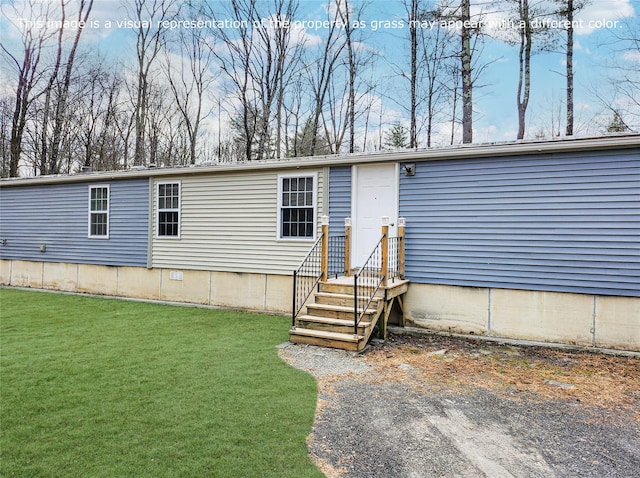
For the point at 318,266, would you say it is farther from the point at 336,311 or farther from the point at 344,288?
the point at 336,311

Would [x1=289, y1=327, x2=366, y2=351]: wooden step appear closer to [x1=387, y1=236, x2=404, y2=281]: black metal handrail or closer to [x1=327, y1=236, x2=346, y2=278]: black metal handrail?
[x1=387, y1=236, x2=404, y2=281]: black metal handrail

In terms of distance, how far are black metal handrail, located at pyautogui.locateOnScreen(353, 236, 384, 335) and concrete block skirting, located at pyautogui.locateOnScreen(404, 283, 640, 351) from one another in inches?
29.4

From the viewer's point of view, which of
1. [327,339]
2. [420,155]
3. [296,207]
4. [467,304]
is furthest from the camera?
[296,207]

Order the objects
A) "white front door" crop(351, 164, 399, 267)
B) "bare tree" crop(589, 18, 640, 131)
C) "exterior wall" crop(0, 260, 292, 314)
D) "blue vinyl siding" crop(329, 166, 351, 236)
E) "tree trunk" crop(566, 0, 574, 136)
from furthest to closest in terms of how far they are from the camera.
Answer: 1. "bare tree" crop(589, 18, 640, 131)
2. "tree trunk" crop(566, 0, 574, 136)
3. "exterior wall" crop(0, 260, 292, 314)
4. "blue vinyl siding" crop(329, 166, 351, 236)
5. "white front door" crop(351, 164, 399, 267)

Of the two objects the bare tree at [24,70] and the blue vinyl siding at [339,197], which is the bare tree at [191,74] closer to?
the bare tree at [24,70]

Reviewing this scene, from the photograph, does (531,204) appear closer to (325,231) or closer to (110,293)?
(325,231)

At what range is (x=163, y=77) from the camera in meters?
20.6

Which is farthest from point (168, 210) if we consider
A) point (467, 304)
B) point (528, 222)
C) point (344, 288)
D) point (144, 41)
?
point (144, 41)

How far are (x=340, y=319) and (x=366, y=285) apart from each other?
74cm

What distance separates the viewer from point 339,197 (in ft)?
25.9

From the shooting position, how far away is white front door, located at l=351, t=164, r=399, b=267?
746 cm

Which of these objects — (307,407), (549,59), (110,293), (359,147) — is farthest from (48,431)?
(359,147)

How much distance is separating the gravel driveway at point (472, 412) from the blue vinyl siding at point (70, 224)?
610 centimetres

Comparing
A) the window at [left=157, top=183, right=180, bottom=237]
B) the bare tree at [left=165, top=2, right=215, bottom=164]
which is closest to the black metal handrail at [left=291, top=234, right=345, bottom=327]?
the window at [left=157, top=183, right=180, bottom=237]
